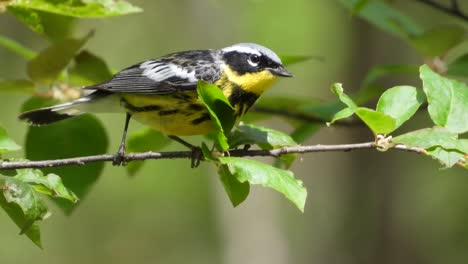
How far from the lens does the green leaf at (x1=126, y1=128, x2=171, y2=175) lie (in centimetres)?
339

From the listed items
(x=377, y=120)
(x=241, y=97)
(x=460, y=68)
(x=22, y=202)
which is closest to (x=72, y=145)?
(x=241, y=97)

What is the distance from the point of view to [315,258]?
772 cm

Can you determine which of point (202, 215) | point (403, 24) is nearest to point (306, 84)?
point (202, 215)

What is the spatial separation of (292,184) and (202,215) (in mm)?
10389

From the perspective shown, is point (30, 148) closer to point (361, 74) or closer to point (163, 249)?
point (361, 74)

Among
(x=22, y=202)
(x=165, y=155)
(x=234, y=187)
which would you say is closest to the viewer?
(x=22, y=202)

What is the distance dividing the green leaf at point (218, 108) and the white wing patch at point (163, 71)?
0.89 m

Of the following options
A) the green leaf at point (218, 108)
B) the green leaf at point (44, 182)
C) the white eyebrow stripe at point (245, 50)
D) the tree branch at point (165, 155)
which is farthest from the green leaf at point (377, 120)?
the white eyebrow stripe at point (245, 50)

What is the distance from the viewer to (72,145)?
3.19m

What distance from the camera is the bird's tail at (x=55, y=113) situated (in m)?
3.35

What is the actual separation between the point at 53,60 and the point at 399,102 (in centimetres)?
149

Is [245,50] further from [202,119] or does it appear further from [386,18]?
[386,18]

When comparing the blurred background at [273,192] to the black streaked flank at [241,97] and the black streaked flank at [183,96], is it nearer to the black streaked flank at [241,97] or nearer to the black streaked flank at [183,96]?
the black streaked flank at [241,97]

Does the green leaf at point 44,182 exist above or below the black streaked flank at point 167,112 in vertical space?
above
